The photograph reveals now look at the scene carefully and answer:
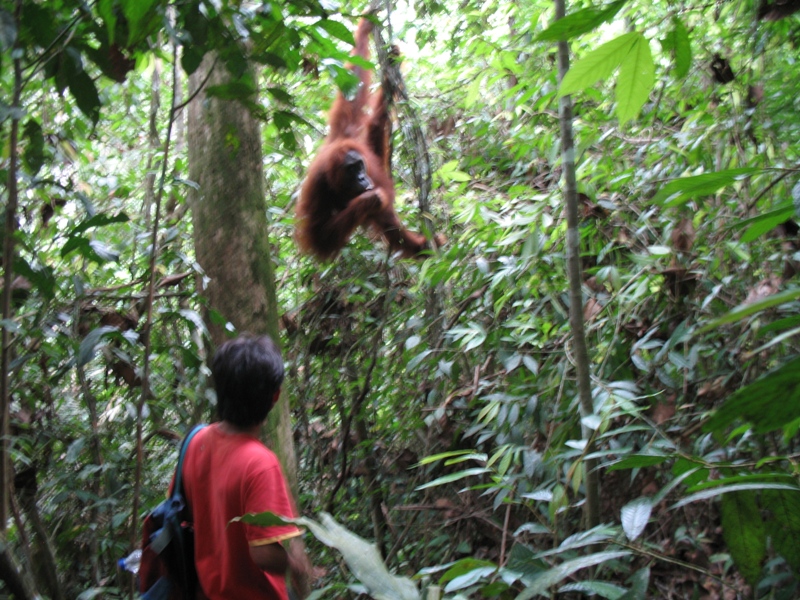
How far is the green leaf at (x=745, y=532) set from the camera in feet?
2.62

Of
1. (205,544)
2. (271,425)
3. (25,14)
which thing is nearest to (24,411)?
(271,425)

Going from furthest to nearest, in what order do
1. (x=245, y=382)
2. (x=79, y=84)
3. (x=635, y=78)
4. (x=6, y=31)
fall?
1. (x=245, y=382)
2. (x=79, y=84)
3. (x=6, y=31)
4. (x=635, y=78)

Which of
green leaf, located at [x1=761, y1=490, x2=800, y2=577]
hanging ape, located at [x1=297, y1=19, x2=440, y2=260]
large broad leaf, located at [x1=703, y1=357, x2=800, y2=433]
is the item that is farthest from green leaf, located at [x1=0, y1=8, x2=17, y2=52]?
hanging ape, located at [x1=297, y1=19, x2=440, y2=260]

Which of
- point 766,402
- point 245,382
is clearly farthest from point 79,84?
point 766,402

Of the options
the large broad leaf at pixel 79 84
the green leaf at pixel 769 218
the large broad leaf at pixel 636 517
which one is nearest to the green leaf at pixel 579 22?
the green leaf at pixel 769 218

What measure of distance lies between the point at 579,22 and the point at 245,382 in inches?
50.8

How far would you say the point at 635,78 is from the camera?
86cm

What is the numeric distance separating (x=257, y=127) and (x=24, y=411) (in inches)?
53.0

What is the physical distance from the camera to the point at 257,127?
2.44 m

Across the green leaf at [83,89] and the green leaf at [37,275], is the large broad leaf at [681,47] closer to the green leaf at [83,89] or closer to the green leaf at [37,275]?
the green leaf at [83,89]

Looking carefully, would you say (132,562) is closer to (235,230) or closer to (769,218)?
(235,230)

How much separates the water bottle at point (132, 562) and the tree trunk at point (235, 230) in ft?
2.00

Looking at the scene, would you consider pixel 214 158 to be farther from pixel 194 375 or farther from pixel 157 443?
pixel 157 443

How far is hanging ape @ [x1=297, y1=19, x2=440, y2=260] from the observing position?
138 inches
